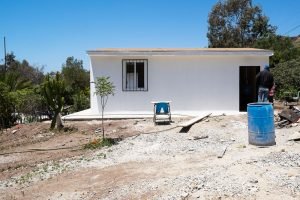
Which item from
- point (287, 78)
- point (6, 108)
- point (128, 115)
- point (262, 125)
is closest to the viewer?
point (262, 125)

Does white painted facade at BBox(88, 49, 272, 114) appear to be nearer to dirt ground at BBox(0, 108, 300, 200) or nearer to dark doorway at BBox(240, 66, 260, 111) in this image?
dark doorway at BBox(240, 66, 260, 111)

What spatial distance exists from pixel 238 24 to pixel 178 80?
2694 cm

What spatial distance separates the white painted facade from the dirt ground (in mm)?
2955

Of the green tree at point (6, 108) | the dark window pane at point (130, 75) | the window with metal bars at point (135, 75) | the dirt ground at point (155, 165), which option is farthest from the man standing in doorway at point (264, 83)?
the green tree at point (6, 108)

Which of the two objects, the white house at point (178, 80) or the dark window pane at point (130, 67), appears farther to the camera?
the dark window pane at point (130, 67)

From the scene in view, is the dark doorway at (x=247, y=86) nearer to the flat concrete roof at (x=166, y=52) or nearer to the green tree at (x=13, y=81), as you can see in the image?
the flat concrete roof at (x=166, y=52)

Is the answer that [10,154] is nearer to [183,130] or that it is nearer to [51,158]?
[51,158]

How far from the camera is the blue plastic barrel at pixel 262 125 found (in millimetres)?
9055

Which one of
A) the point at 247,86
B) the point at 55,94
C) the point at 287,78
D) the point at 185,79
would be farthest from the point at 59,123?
the point at 287,78

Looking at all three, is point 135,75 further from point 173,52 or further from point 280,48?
point 280,48

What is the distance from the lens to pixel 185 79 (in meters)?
16.3

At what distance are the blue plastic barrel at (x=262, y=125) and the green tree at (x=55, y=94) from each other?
7401mm

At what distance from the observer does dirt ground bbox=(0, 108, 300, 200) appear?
20.6 ft

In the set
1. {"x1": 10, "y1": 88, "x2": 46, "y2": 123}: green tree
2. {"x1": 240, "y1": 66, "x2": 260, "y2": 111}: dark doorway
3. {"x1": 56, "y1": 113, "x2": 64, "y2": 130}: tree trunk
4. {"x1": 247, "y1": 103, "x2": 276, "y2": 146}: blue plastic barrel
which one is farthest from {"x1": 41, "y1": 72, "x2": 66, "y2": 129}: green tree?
{"x1": 240, "y1": 66, "x2": 260, "y2": 111}: dark doorway
